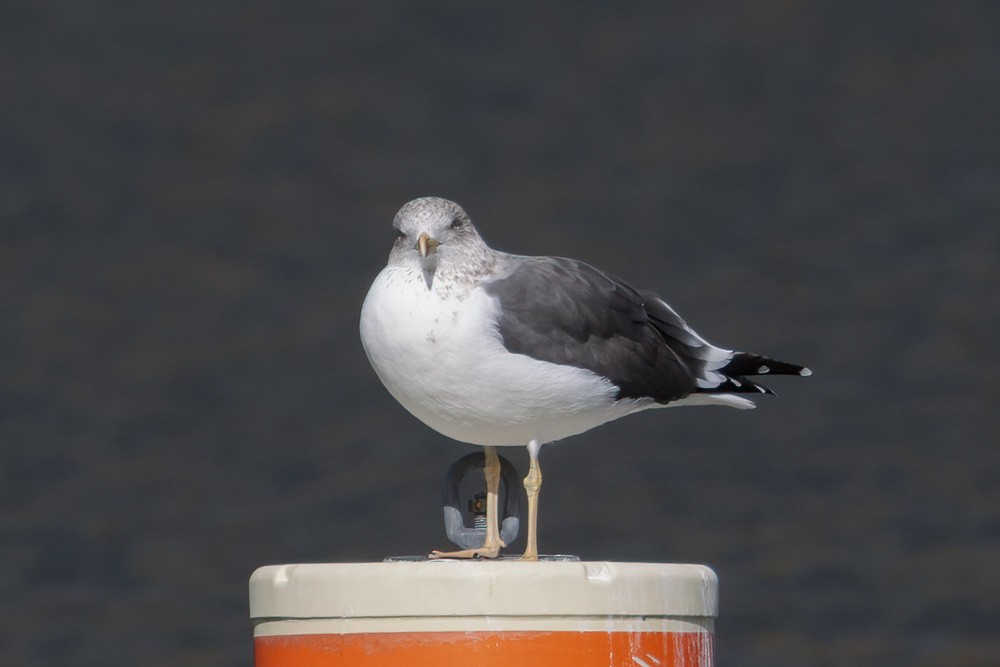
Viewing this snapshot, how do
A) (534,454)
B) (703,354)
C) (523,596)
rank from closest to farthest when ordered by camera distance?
(523,596)
(534,454)
(703,354)

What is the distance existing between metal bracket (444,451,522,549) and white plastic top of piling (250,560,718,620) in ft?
1.82

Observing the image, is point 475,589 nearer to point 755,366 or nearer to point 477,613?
point 477,613

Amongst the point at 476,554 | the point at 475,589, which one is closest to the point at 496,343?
the point at 476,554

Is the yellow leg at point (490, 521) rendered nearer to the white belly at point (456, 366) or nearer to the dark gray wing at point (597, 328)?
the white belly at point (456, 366)

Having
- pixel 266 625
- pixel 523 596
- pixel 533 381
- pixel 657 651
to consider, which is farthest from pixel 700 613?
pixel 266 625

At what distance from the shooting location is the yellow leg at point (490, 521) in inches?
129

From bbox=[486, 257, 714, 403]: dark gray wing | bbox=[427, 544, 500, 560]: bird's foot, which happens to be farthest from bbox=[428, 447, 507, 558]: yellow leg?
bbox=[486, 257, 714, 403]: dark gray wing

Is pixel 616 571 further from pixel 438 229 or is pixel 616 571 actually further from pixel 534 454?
pixel 438 229

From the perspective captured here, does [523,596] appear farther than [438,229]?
No

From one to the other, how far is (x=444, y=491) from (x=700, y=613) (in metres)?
0.72

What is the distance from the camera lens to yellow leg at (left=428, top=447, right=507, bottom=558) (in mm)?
3271

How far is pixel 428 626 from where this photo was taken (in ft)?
8.82

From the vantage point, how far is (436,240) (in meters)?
3.21

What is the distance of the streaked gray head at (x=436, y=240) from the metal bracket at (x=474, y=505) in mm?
457
